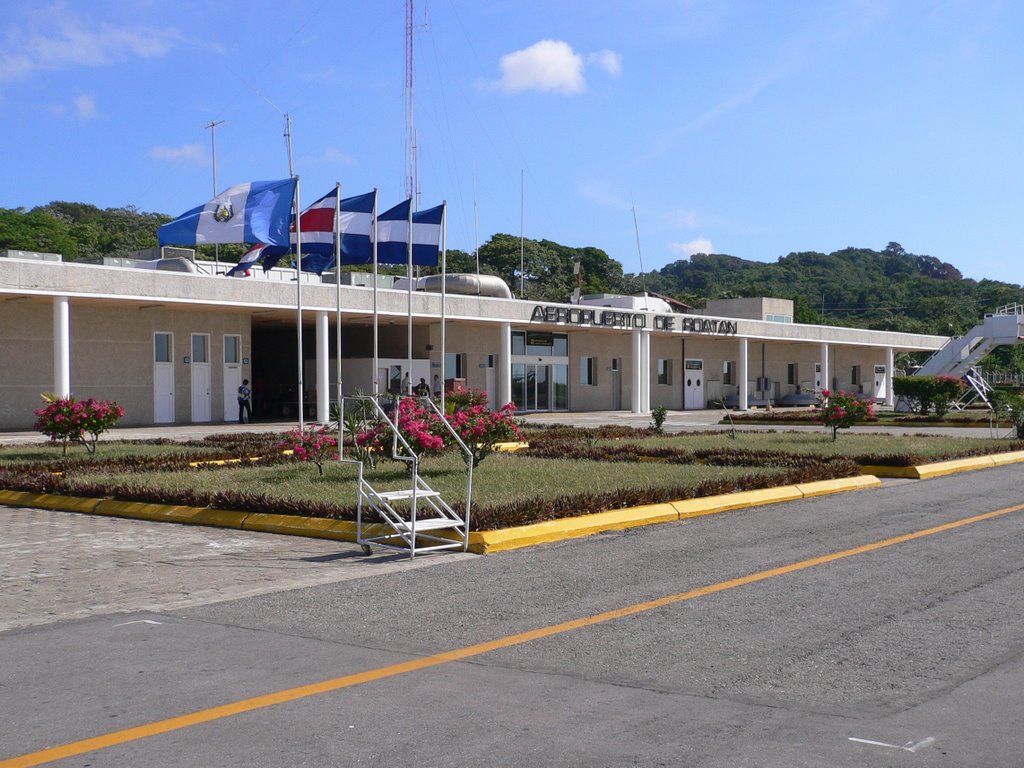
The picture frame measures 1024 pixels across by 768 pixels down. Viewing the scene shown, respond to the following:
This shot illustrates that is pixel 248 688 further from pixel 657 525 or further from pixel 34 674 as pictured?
pixel 657 525

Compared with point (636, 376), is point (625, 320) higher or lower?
higher

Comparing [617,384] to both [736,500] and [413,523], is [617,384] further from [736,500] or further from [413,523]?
[413,523]

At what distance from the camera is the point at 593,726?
496 cm

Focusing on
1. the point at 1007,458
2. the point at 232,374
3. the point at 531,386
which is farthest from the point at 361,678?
the point at 531,386

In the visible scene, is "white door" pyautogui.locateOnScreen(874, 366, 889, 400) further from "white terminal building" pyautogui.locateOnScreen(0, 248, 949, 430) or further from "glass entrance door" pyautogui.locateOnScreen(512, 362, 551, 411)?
"glass entrance door" pyautogui.locateOnScreen(512, 362, 551, 411)

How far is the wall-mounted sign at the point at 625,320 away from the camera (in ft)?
138

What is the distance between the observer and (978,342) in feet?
174

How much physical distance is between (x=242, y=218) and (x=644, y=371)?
2787 cm

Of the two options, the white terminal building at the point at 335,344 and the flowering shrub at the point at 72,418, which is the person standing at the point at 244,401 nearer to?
the white terminal building at the point at 335,344

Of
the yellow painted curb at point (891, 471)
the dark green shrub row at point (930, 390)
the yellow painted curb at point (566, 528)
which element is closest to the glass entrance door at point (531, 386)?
the dark green shrub row at point (930, 390)

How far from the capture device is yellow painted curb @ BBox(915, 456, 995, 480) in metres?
17.6

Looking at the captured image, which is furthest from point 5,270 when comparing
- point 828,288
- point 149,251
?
point 828,288

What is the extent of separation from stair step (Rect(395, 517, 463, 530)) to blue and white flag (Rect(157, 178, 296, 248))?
13.2 m

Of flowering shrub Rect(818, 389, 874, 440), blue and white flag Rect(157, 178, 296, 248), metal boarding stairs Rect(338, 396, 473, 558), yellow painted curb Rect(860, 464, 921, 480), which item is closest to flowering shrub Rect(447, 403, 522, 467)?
metal boarding stairs Rect(338, 396, 473, 558)
